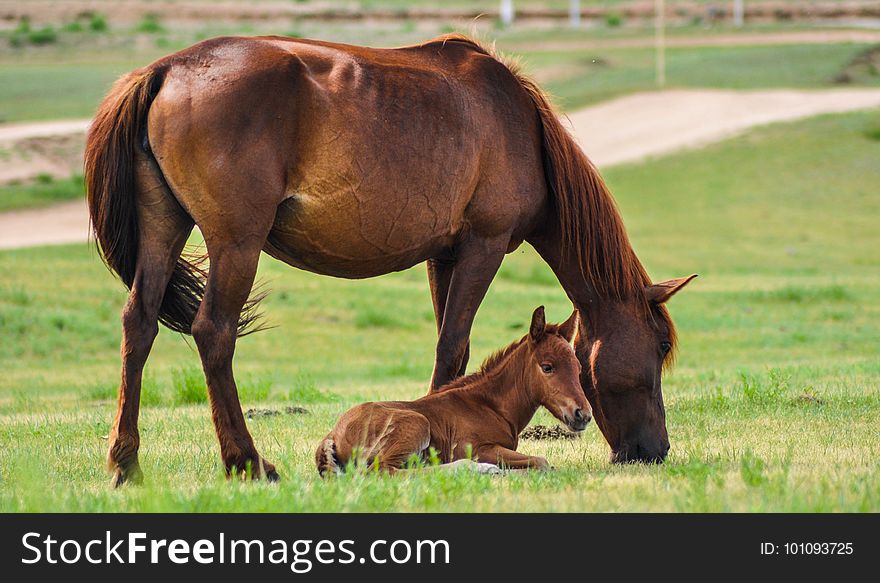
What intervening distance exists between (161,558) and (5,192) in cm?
2498

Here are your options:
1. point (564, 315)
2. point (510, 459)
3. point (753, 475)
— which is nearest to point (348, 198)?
point (510, 459)

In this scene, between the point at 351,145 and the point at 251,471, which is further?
the point at 351,145

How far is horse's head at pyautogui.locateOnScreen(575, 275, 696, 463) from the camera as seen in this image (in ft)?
24.3

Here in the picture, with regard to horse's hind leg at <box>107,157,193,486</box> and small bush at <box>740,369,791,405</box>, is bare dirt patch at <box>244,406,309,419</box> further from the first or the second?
small bush at <box>740,369,791,405</box>

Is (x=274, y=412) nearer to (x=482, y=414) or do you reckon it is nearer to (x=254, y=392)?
(x=254, y=392)

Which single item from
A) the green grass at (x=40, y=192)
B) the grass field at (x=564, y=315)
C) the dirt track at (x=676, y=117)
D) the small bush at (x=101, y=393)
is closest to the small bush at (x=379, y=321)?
the grass field at (x=564, y=315)

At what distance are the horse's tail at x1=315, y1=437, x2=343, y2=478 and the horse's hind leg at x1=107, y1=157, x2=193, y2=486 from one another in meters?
1.02

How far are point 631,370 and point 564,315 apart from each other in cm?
1079

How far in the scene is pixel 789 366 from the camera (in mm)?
13453

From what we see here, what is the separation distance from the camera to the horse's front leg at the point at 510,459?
6934 millimetres

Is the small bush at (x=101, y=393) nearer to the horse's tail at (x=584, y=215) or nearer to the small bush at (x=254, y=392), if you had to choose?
the small bush at (x=254, y=392)

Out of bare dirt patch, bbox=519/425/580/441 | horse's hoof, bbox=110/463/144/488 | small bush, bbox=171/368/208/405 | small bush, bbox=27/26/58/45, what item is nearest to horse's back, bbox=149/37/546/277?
horse's hoof, bbox=110/463/144/488

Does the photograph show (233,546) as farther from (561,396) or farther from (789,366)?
(789,366)

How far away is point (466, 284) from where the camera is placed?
740 centimetres
